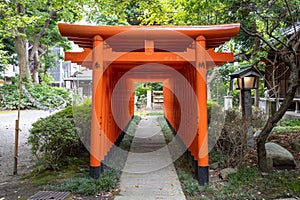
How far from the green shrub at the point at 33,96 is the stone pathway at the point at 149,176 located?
12244 millimetres

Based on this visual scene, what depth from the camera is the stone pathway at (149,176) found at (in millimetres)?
3625

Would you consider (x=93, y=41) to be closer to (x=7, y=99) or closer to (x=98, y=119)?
(x=98, y=119)

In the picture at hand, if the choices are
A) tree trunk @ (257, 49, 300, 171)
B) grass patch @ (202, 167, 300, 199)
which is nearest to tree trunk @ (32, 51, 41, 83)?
grass patch @ (202, 167, 300, 199)

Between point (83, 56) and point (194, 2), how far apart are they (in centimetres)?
289

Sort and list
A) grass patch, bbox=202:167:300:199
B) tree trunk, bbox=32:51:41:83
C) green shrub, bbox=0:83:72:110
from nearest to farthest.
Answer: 1. grass patch, bbox=202:167:300:199
2. green shrub, bbox=0:83:72:110
3. tree trunk, bbox=32:51:41:83

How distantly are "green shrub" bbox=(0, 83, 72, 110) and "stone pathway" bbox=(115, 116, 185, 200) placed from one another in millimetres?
12244

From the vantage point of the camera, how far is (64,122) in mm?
4625

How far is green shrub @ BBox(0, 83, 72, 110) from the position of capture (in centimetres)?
1584

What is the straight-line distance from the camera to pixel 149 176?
443 centimetres

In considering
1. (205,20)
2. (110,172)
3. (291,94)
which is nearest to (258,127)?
(291,94)

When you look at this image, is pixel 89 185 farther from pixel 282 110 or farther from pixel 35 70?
pixel 35 70

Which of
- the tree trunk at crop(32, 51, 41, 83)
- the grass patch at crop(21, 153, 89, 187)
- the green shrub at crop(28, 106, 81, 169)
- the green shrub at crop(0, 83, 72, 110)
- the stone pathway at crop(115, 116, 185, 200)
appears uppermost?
the tree trunk at crop(32, 51, 41, 83)

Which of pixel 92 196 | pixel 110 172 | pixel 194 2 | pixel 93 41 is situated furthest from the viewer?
pixel 194 2

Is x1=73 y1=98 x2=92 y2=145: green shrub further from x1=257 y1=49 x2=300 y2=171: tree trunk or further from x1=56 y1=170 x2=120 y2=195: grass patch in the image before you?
x1=257 y1=49 x2=300 y2=171: tree trunk
